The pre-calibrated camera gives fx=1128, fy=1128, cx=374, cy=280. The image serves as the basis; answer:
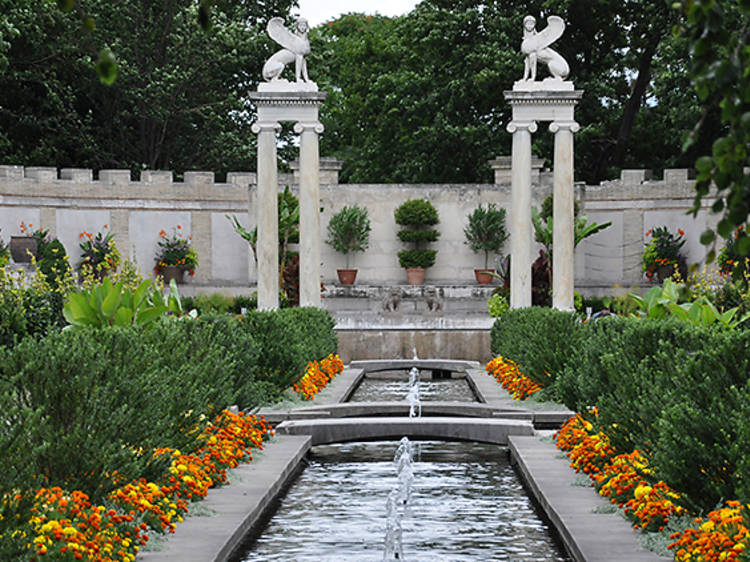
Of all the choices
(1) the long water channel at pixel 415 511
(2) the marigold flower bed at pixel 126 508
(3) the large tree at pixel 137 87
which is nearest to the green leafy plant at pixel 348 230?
(3) the large tree at pixel 137 87

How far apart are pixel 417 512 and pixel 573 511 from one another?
1.64 m

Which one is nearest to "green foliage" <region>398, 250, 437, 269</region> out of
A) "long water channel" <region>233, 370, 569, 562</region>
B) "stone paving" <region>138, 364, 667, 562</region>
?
"stone paving" <region>138, 364, 667, 562</region>

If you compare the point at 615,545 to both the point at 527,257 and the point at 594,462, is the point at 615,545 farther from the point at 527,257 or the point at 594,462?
the point at 527,257

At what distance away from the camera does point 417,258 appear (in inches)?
1356

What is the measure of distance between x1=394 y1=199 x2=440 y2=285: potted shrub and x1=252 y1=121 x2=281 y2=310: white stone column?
10.8m

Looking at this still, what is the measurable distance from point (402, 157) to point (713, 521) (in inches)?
1344

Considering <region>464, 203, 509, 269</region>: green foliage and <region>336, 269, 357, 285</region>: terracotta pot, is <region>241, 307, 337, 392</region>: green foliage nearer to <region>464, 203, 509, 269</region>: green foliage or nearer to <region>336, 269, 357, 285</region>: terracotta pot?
<region>336, 269, 357, 285</region>: terracotta pot

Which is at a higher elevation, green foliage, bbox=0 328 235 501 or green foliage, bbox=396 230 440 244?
green foliage, bbox=396 230 440 244

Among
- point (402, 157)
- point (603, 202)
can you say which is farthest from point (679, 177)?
point (402, 157)

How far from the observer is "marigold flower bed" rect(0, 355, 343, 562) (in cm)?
612

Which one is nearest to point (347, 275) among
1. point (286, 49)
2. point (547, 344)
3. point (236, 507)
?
point (286, 49)

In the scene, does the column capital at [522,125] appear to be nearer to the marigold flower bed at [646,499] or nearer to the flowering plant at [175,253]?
the marigold flower bed at [646,499]

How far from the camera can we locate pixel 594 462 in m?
10.3

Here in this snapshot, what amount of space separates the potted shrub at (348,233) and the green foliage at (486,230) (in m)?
3.17
